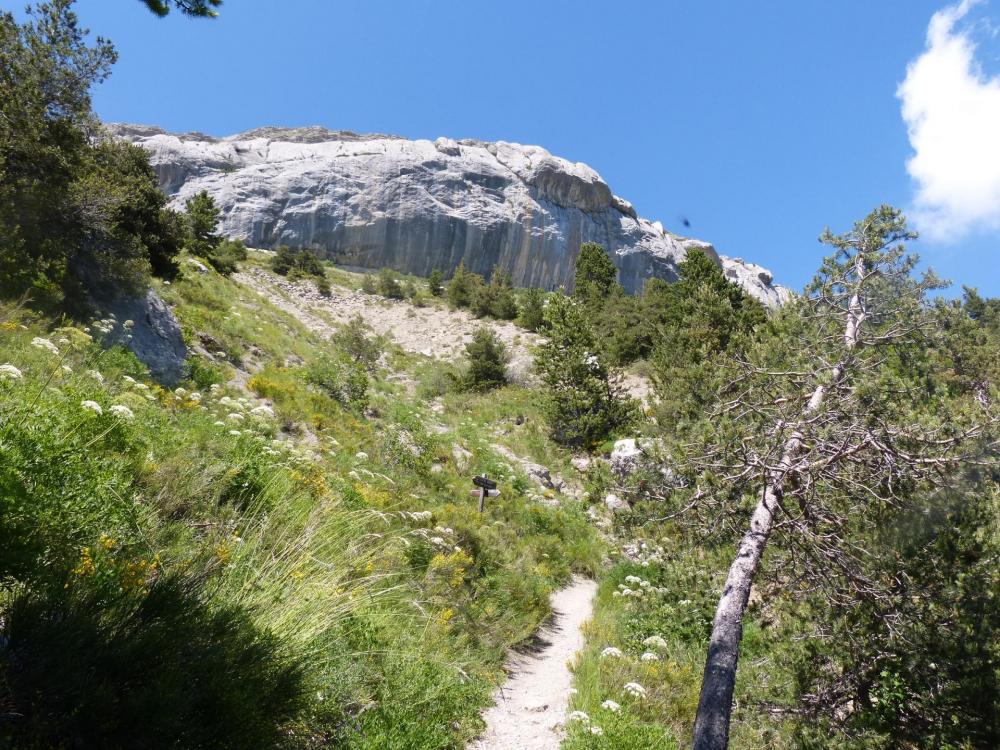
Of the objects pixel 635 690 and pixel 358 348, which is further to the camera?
pixel 358 348

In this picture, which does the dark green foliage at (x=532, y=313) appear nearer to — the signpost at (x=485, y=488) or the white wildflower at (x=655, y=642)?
the signpost at (x=485, y=488)

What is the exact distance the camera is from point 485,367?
73.7 ft

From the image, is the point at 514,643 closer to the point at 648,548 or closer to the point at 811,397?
the point at 648,548

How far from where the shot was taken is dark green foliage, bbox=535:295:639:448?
57.9 ft

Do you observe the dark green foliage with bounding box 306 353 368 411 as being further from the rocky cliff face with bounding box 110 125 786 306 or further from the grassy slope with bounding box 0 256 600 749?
the rocky cliff face with bounding box 110 125 786 306

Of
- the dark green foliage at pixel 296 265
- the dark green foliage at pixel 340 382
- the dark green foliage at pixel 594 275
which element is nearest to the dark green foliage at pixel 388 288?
the dark green foliage at pixel 296 265

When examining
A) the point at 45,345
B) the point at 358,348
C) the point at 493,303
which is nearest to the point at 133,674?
the point at 45,345

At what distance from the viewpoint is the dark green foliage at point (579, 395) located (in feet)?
57.9

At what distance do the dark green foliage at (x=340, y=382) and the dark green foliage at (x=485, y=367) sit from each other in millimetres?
8574

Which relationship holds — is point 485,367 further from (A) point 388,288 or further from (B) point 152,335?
(A) point 388,288

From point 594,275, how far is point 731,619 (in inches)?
1212

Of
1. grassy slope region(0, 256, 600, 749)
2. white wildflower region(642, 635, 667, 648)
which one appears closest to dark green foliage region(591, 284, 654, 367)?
grassy slope region(0, 256, 600, 749)

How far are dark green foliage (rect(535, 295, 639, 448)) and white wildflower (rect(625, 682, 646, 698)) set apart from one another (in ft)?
40.6

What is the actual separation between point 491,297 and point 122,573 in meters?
29.6
